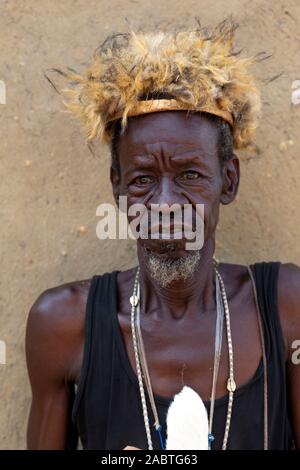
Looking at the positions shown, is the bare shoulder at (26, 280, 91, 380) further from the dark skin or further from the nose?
the nose

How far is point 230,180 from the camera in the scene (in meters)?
2.16

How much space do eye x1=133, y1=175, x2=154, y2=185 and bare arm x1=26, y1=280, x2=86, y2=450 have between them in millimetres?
428

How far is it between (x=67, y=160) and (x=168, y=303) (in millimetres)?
648

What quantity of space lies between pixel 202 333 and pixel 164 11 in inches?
43.7

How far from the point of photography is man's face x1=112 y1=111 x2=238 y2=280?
1.96 metres

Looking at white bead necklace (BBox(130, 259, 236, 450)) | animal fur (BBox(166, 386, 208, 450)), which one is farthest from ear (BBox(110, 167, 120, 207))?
animal fur (BBox(166, 386, 208, 450))

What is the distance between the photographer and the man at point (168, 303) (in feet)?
6.45

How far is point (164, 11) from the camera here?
2.42 meters
